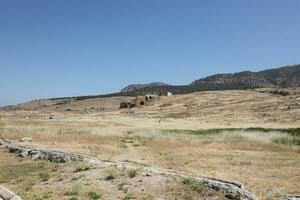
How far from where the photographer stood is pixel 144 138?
47.3 meters

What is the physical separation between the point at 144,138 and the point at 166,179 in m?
29.1

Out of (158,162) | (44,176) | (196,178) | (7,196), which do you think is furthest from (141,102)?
(7,196)

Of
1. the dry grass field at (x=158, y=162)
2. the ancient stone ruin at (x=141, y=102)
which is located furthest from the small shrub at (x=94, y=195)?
the ancient stone ruin at (x=141, y=102)

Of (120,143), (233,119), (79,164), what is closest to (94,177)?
(79,164)

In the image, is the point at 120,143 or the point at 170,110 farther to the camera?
the point at 170,110

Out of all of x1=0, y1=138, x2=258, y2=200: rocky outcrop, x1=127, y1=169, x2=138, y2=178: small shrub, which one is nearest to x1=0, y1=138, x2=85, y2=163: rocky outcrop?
x1=0, y1=138, x2=258, y2=200: rocky outcrop

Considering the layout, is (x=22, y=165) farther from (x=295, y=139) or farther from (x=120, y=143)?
(x=295, y=139)

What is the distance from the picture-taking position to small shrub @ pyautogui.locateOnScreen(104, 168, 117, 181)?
767 inches

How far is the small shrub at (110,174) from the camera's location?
19484 millimetres

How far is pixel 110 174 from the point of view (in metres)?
19.6

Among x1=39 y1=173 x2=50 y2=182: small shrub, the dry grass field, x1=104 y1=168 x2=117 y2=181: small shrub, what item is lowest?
the dry grass field

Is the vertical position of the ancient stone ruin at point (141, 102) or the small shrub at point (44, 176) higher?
the ancient stone ruin at point (141, 102)

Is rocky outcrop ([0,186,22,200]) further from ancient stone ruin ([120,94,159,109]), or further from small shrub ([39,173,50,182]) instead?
ancient stone ruin ([120,94,159,109])

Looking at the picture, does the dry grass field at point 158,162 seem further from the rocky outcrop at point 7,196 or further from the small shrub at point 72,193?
the rocky outcrop at point 7,196
